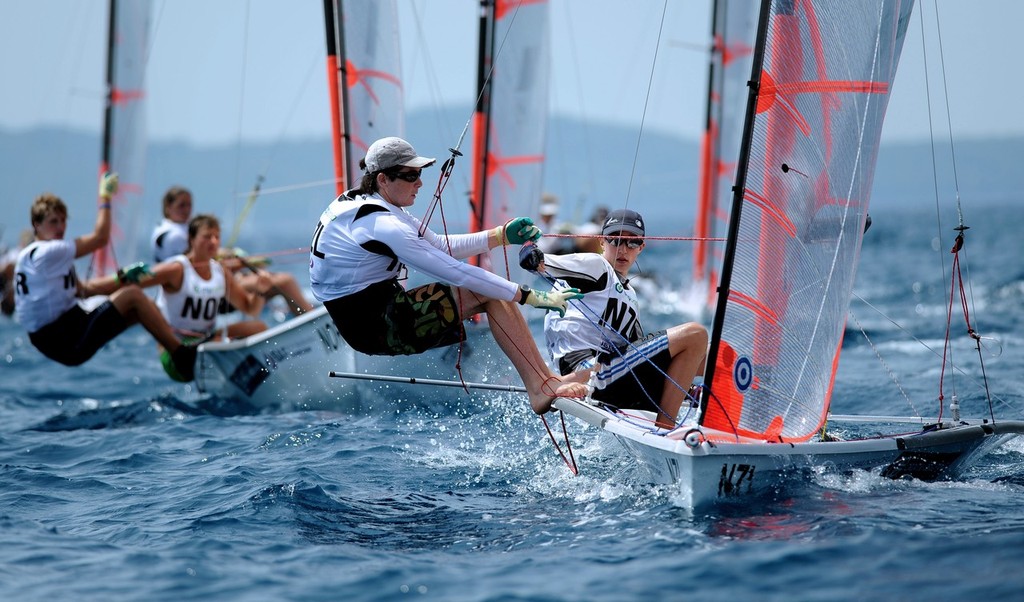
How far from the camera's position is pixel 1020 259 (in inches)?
985

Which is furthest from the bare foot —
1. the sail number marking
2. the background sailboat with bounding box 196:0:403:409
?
the background sailboat with bounding box 196:0:403:409

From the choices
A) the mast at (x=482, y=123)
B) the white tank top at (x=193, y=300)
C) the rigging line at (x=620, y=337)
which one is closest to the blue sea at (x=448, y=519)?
the rigging line at (x=620, y=337)

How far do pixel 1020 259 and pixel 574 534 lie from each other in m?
23.4

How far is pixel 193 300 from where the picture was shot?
8852 mm

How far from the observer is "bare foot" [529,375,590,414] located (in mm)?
5070

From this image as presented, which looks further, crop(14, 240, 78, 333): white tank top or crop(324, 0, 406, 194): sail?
crop(324, 0, 406, 194): sail

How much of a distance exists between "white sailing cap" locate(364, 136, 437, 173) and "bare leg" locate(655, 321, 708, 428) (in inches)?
55.8

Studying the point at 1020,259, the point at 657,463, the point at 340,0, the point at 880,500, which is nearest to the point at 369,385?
the point at 340,0

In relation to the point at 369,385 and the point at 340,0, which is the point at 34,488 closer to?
the point at 369,385

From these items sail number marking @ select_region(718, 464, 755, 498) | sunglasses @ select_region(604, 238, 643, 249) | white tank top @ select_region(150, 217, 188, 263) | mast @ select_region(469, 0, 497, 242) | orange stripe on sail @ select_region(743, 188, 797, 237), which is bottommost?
sail number marking @ select_region(718, 464, 755, 498)

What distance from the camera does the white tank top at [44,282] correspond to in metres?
8.20

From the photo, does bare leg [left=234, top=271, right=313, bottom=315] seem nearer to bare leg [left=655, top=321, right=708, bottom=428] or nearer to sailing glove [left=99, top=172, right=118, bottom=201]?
sailing glove [left=99, top=172, right=118, bottom=201]

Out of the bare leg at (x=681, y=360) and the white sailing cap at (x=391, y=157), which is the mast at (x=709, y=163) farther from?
the white sailing cap at (x=391, y=157)

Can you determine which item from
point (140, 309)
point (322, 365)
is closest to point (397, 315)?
point (322, 365)
